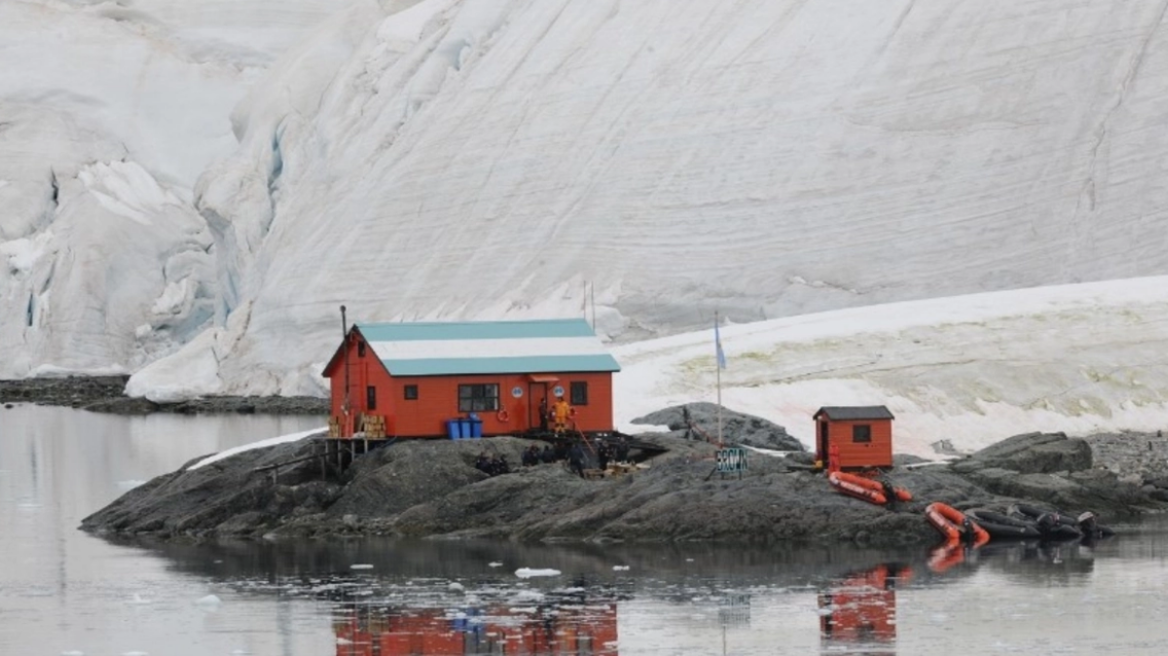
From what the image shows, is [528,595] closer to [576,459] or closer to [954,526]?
[954,526]

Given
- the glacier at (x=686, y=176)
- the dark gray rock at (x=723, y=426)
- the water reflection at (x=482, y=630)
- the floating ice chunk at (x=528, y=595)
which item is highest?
the glacier at (x=686, y=176)

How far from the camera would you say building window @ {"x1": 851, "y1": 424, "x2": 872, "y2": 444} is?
41812 millimetres

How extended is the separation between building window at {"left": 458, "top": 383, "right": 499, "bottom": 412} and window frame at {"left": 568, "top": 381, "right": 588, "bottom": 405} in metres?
1.30

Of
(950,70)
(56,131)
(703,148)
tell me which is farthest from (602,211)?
(56,131)

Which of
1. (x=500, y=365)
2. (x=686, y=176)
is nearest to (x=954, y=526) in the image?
(x=500, y=365)

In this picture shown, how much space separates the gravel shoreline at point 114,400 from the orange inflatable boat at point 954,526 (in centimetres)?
3697

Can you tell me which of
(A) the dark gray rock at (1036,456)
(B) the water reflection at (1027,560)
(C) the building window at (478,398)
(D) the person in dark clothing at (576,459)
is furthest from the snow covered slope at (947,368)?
(B) the water reflection at (1027,560)

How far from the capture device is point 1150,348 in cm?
5700

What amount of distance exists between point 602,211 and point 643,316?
5.49m

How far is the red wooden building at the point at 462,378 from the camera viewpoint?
146ft

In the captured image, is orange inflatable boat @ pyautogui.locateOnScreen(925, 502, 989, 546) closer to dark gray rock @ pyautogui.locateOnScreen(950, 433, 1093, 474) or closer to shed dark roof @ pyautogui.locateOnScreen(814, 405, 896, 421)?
shed dark roof @ pyautogui.locateOnScreen(814, 405, 896, 421)

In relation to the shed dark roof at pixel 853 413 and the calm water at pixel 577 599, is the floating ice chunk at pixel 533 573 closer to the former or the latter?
the calm water at pixel 577 599

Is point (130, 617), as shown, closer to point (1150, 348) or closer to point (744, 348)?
point (744, 348)

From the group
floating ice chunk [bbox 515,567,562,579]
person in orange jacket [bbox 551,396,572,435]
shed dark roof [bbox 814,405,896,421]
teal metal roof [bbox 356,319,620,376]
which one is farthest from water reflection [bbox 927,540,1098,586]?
teal metal roof [bbox 356,319,620,376]
